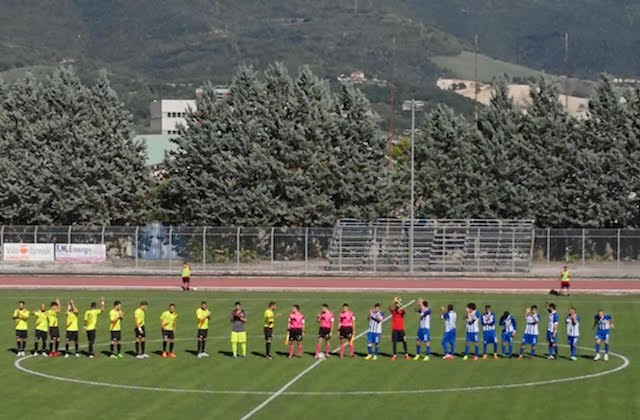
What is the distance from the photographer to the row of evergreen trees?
289ft

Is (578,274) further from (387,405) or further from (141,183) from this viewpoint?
(387,405)

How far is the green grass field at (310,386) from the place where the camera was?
31641 millimetres

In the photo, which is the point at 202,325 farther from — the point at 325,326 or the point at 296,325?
the point at 325,326

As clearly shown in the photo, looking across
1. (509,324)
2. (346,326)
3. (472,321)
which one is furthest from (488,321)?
(346,326)

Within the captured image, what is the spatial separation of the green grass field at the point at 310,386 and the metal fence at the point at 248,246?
2911 cm

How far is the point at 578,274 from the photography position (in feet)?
246

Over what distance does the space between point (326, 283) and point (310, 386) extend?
1448 inches

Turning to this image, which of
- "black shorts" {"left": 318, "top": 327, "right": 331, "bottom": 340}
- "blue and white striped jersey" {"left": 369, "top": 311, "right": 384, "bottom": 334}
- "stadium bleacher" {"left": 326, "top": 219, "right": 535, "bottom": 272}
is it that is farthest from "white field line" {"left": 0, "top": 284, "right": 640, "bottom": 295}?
"black shorts" {"left": 318, "top": 327, "right": 331, "bottom": 340}

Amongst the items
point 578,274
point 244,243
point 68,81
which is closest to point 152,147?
point 68,81

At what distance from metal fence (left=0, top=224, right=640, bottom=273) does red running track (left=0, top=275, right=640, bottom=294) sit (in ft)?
6.70

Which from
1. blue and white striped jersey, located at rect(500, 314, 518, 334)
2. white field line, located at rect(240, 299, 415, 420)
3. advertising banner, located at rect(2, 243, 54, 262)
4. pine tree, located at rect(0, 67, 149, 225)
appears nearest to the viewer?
white field line, located at rect(240, 299, 415, 420)

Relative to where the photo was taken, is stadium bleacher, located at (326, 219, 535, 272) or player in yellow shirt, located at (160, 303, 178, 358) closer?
player in yellow shirt, located at (160, 303, 178, 358)

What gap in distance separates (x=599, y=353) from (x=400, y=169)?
53085 mm

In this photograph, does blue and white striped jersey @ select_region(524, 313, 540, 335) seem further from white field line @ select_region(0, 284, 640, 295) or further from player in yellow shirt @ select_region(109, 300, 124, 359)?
white field line @ select_region(0, 284, 640, 295)
